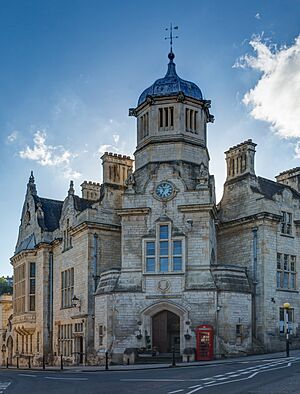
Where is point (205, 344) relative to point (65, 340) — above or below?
above

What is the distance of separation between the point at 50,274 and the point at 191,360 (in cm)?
2031

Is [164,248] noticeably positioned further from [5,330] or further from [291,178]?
[5,330]

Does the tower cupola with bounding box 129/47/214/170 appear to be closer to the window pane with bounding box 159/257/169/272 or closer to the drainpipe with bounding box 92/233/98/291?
the drainpipe with bounding box 92/233/98/291

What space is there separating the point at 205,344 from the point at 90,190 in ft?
79.3

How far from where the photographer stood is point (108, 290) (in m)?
39.6

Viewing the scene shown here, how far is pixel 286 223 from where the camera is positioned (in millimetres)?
43656

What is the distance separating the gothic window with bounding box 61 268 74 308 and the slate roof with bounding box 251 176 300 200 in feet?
50.1

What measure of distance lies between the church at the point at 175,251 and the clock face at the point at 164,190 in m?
0.06

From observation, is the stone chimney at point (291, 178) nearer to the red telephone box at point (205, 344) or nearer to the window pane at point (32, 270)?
the red telephone box at point (205, 344)

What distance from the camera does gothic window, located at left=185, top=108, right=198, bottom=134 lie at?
43062mm

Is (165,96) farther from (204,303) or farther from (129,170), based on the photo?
(204,303)

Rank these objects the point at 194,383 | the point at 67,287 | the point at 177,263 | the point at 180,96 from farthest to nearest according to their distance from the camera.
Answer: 1. the point at 67,287
2. the point at 180,96
3. the point at 177,263
4. the point at 194,383

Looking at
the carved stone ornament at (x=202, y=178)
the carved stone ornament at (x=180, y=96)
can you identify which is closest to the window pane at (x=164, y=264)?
the carved stone ornament at (x=202, y=178)

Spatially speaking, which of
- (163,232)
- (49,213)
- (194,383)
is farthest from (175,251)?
(49,213)
